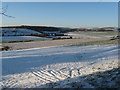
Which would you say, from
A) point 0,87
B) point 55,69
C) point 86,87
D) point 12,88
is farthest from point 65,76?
point 0,87

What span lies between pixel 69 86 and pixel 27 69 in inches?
101

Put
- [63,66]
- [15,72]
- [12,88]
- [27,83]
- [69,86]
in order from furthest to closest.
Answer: [63,66]
[15,72]
[27,83]
[12,88]
[69,86]

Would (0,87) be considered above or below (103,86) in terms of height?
below

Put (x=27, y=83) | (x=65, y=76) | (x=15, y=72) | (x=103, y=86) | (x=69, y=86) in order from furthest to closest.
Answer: (x=15, y=72) < (x=65, y=76) < (x=27, y=83) < (x=69, y=86) < (x=103, y=86)

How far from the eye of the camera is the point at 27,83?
13.8 feet

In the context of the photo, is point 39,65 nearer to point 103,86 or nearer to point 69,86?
point 69,86

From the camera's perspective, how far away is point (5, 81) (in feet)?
14.6

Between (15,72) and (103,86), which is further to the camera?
(15,72)

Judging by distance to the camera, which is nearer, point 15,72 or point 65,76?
point 65,76

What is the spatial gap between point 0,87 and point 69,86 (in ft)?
6.77

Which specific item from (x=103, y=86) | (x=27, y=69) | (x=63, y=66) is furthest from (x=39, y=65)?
(x=103, y=86)

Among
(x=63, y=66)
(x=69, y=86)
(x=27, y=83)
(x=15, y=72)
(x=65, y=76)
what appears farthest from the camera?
(x=63, y=66)

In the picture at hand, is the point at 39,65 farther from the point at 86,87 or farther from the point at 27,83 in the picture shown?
the point at 86,87

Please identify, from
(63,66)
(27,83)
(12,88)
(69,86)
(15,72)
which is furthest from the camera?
(63,66)
